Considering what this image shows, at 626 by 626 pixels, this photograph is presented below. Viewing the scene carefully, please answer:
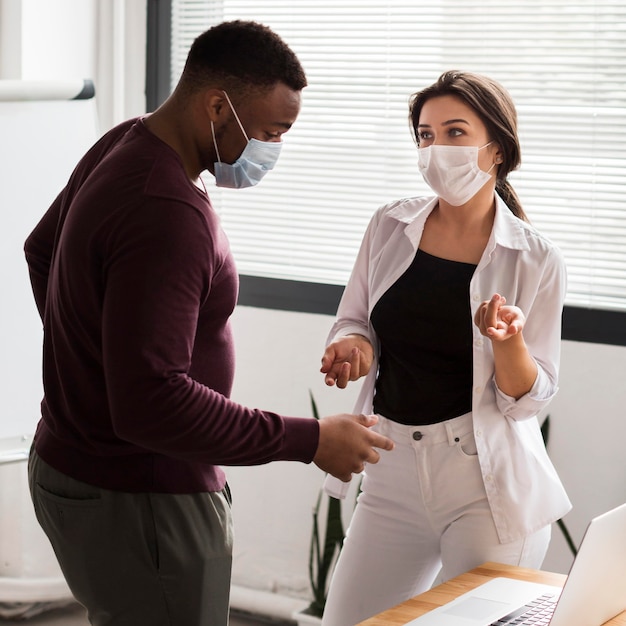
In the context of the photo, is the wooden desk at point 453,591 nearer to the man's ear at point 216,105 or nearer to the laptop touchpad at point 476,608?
the laptop touchpad at point 476,608

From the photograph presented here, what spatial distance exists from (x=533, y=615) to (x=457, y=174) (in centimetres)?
95

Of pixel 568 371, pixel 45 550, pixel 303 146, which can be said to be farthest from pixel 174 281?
pixel 45 550

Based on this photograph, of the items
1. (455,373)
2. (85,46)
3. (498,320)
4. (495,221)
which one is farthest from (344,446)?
(85,46)

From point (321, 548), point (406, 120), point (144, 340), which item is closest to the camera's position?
point (144, 340)

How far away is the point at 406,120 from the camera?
3.09m

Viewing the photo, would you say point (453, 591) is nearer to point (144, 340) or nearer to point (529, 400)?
point (529, 400)

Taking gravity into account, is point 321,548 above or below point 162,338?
below

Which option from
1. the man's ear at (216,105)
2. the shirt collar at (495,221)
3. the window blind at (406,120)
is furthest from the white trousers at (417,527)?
the window blind at (406,120)

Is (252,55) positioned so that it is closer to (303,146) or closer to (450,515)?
(450,515)

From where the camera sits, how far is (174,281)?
4.27 feet

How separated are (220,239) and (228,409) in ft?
0.85

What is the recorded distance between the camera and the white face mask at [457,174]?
2.05 meters

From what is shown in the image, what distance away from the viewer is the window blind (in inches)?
109

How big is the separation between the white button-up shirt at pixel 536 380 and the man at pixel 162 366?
1.67ft
